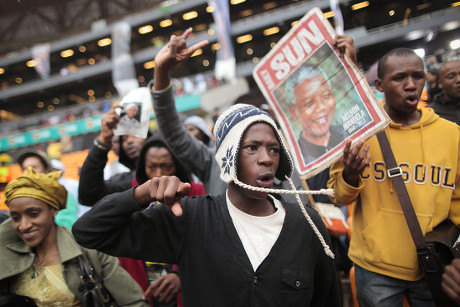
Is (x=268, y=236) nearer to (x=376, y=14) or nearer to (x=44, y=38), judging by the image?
(x=376, y=14)

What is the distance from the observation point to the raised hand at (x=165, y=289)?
2.23 m

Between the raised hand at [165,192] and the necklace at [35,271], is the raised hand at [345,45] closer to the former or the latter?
the raised hand at [165,192]

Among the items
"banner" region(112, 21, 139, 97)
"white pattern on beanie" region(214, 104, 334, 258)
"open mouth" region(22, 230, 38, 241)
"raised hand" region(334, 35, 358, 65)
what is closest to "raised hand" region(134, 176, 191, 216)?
"white pattern on beanie" region(214, 104, 334, 258)

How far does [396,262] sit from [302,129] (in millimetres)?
965

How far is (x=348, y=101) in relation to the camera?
196 centimetres

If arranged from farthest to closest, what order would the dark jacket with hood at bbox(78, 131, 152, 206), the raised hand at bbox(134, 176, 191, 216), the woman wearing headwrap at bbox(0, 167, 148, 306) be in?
the dark jacket with hood at bbox(78, 131, 152, 206) < the woman wearing headwrap at bbox(0, 167, 148, 306) < the raised hand at bbox(134, 176, 191, 216)

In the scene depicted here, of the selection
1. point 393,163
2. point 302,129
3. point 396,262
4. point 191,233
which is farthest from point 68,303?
point 393,163

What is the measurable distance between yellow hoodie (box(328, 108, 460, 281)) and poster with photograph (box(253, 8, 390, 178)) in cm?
24

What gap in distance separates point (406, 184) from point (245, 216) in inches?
40.9

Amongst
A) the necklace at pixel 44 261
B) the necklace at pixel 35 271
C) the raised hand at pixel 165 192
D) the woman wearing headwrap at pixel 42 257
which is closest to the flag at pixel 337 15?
the raised hand at pixel 165 192

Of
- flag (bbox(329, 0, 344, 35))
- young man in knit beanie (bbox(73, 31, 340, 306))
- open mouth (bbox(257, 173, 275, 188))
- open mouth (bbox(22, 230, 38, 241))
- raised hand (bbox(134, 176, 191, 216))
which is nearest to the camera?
raised hand (bbox(134, 176, 191, 216))

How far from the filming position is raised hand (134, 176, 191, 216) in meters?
1.34

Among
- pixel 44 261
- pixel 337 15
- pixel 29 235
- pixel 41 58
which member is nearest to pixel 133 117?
pixel 29 235

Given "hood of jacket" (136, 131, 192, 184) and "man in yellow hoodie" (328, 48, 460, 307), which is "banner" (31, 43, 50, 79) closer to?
"hood of jacket" (136, 131, 192, 184)
